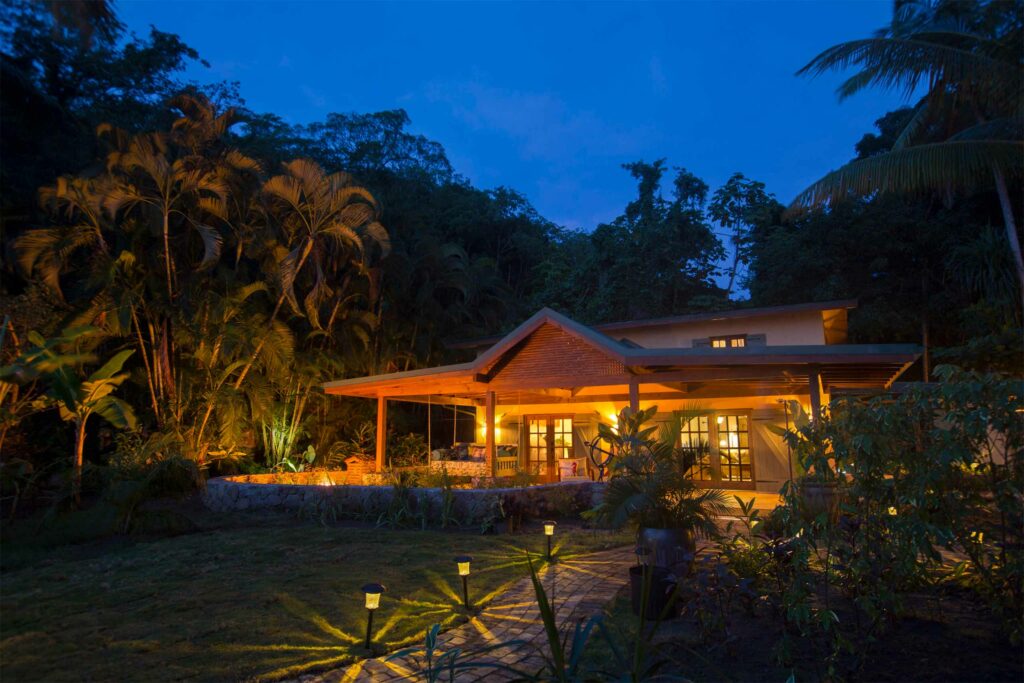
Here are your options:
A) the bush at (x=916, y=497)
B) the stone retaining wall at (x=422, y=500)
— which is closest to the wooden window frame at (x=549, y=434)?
the stone retaining wall at (x=422, y=500)

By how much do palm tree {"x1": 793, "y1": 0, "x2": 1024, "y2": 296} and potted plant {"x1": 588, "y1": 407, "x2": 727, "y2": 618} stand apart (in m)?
8.02

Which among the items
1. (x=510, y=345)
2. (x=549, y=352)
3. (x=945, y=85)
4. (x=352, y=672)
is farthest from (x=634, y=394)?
(x=945, y=85)

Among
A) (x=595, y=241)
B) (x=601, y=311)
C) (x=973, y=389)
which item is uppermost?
(x=595, y=241)

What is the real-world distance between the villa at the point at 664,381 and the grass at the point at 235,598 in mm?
3912

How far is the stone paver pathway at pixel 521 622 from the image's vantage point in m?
4.03

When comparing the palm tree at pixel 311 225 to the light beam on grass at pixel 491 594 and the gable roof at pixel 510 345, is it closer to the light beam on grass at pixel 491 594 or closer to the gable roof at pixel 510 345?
the gable roof at pixel 510 345

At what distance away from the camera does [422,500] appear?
10469 millimetres

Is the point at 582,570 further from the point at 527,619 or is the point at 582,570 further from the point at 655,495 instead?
the point at 655,495

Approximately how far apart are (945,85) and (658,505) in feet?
38.1

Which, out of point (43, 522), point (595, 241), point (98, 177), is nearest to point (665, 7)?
point (595, 241)

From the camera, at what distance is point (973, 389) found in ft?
11.7

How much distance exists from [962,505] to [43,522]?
12038 mm

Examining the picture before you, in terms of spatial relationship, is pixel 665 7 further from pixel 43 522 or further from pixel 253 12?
pixel 43 522

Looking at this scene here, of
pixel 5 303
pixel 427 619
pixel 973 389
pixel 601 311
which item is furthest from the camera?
pixel 601 311
